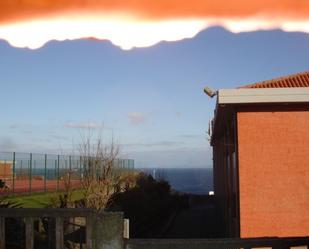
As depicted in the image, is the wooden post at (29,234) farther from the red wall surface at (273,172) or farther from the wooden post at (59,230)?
the red wall surface at (273,172)

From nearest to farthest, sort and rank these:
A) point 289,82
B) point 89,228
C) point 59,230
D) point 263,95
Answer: point 89,228 < point 59,230 < point 263,95 < point 289,82

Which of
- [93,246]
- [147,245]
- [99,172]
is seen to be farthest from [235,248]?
[99,172]

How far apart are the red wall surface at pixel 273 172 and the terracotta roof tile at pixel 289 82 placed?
1544mm

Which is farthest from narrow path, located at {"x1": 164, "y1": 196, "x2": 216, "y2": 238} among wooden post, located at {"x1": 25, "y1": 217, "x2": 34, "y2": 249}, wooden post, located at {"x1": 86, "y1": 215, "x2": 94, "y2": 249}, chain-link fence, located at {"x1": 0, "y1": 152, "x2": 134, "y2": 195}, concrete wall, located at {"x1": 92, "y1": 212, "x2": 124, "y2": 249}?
concrete wall, located at {"x1": 92, "y1": 212, "x2": 124, "y2": 249}

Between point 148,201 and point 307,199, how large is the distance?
9.44m

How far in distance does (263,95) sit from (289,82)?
2.55 meters

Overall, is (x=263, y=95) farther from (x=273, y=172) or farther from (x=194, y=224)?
(x=194, y=224)

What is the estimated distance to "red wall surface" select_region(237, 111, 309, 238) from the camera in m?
11.1

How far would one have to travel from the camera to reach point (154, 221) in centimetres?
2038

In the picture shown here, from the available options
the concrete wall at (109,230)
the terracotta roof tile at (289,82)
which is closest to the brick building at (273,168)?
the terracotta roof tile at (289,82)

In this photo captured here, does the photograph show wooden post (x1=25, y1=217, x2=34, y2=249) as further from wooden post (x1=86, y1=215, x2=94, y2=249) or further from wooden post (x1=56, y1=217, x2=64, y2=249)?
wooden post (x1=86, y1=215, x2=94, y2=249)

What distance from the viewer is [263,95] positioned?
10.6m

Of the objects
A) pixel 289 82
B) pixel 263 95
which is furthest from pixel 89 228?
pixel 289 82

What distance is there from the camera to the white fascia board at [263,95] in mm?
10453
